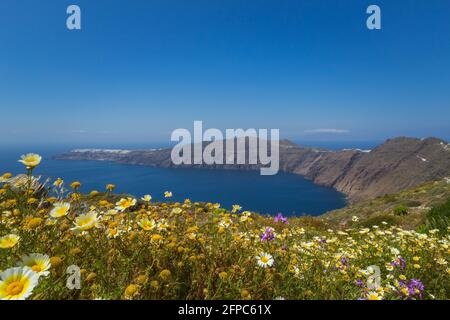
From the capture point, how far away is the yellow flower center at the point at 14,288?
1.65 m

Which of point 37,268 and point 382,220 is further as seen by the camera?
point 382,220

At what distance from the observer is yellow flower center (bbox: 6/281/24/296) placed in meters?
1.65

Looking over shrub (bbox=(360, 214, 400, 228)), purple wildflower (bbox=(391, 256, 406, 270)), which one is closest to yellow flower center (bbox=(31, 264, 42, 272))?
purple wildflower (bbox=(391, 256, 406, 270))

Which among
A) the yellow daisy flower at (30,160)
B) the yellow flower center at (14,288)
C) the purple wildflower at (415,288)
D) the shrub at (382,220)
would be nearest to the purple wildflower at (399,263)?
the purple wildflower at (415,288)

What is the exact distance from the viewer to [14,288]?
5.50ft

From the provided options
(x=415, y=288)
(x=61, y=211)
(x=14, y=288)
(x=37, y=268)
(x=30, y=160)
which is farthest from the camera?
(x=415, y=288)

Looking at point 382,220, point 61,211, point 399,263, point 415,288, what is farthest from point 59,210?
point 382,220

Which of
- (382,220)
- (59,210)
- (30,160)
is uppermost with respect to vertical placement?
(30,160)

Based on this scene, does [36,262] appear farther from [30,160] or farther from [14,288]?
[30,160]

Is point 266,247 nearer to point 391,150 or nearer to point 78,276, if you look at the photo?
point 78,276

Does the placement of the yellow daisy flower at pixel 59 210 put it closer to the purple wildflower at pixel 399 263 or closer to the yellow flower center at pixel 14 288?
the yellow flower center at pixel 14 288

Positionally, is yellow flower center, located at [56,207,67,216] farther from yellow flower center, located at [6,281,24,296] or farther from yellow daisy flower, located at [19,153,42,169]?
yellow flower center, located at [6,281,24,296]
